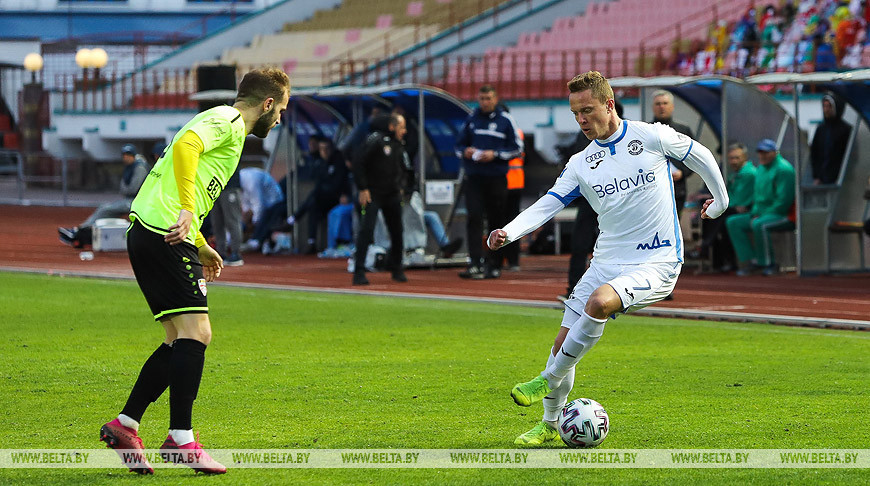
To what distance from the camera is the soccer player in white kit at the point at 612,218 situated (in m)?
6.58

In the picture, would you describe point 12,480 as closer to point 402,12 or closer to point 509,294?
point 509,294

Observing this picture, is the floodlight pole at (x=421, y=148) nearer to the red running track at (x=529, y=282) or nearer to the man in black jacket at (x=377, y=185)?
the red running track at (x=529, y=282)

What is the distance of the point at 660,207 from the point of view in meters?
6.77

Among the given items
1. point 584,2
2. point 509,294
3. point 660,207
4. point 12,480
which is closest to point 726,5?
point 584,2

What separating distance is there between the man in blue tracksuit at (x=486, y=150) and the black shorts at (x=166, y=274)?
10107 millimetres

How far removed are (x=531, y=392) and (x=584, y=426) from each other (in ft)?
1.09

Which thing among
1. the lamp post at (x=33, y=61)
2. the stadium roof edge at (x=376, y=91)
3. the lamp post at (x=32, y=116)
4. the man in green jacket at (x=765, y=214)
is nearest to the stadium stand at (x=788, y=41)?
the man in green jacket at (x=765, y=214)

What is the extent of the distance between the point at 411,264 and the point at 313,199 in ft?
10.9

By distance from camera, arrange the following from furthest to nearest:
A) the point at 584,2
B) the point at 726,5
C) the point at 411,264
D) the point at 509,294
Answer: the point at 584,2, the point at 726,5, the point at 411,264, the point at 509,294

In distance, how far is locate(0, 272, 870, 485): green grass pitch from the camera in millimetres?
6453

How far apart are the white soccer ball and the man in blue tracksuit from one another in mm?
9397

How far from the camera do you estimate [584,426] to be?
253 inches

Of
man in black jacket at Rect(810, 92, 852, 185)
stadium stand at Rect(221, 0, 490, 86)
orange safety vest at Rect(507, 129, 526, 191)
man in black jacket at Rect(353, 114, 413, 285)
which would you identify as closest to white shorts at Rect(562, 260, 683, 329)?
man in black jacket at Rect(353, 114, 413, 285)

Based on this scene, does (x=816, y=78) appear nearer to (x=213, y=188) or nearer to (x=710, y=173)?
(x=710, y=173)
